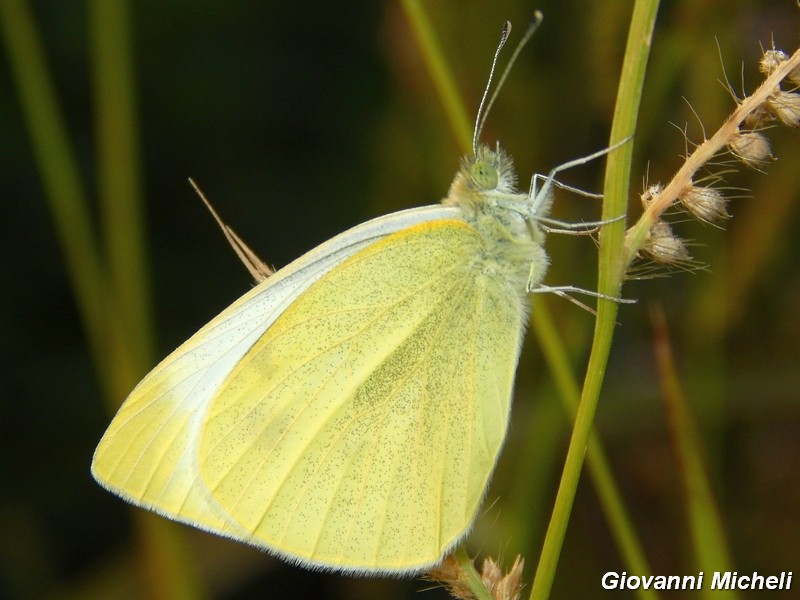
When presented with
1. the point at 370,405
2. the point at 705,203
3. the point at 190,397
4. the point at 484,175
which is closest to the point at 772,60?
the point at 705,203

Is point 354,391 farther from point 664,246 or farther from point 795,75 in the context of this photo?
point 795,75

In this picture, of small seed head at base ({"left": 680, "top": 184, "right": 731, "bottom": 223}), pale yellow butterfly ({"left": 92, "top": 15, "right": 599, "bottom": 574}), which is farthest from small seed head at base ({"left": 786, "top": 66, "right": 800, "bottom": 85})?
pale yellow butterfly ({"left": 92, "top": 15, "right": 599, "bottom": 574})

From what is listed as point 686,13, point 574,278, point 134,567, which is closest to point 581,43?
point 686,13

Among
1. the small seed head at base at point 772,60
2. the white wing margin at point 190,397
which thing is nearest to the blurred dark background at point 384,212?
the white wing margin at point 190,397

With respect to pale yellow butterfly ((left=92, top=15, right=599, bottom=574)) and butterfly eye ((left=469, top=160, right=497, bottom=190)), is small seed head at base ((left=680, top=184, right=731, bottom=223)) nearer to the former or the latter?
pale yellow butterfly ((left=92, top=15, right=599, bottom=574))

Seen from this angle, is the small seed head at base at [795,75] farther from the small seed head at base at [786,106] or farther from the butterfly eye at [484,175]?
the butterfly eye at [484,175]

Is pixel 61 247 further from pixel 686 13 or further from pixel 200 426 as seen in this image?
pixel 686 13
